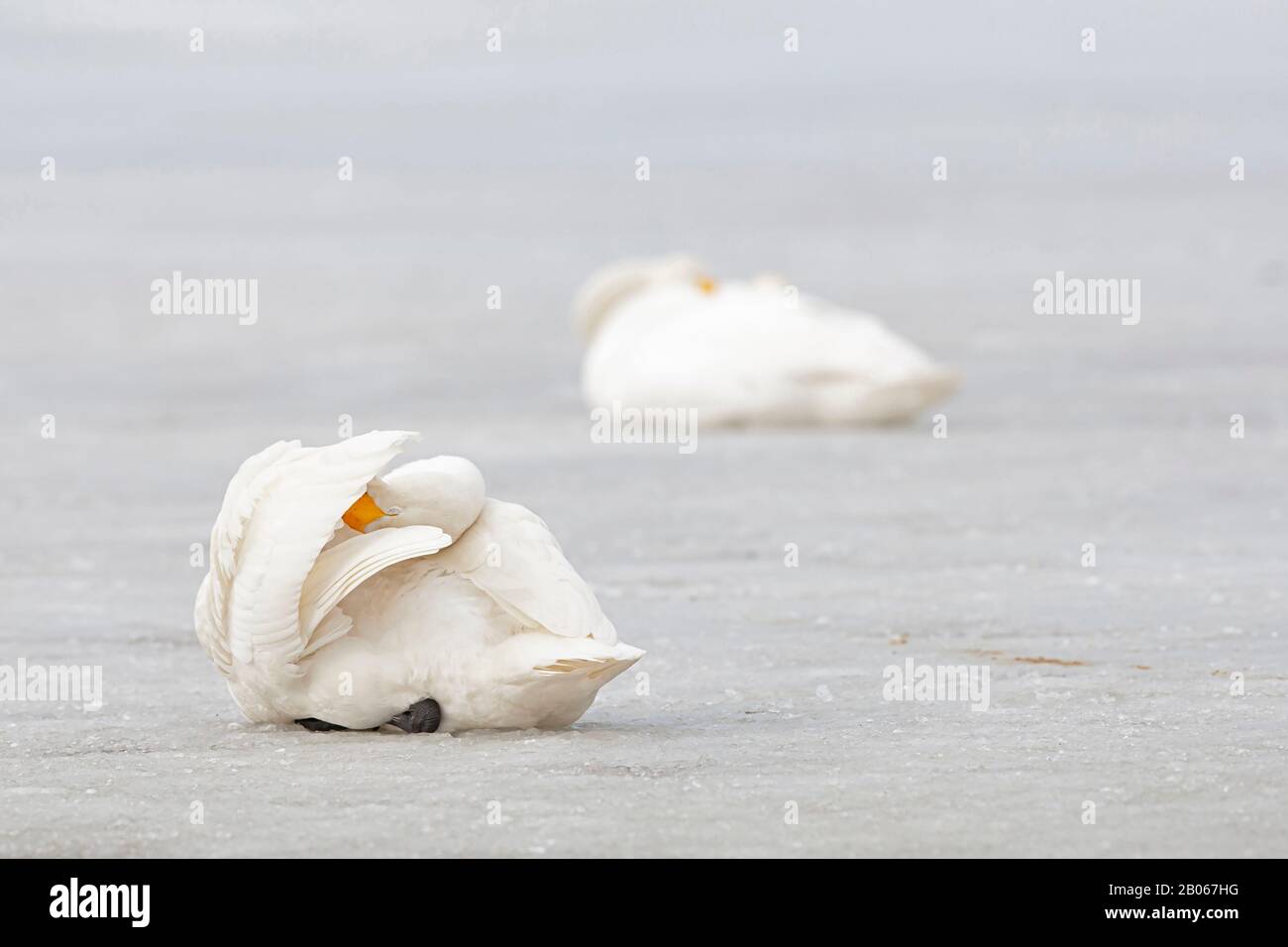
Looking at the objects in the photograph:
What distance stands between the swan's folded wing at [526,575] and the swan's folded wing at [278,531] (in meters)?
0.39

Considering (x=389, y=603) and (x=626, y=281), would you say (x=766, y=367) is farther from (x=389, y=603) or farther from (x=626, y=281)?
(x=389, y=603)

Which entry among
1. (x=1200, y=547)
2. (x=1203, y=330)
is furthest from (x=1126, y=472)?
(x=1203, y=330)

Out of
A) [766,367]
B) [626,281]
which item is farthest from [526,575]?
[626,281]

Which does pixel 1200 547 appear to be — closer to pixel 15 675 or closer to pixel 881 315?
pixel 15 675

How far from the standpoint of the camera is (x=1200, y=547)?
9484 mm

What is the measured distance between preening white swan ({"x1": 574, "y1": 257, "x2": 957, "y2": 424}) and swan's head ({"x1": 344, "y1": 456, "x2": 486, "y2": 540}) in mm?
8796

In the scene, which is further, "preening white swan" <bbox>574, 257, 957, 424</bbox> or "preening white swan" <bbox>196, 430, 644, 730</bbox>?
"preening white swan" <bbox>574, 257, 957, 424</bbox>

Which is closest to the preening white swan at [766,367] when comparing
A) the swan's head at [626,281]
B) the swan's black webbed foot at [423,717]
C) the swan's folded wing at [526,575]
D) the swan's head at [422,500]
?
the swan's head at [626,281]

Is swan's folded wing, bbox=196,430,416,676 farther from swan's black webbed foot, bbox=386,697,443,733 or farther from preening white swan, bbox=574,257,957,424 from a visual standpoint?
preening white swan, bbox=574,257,957,424

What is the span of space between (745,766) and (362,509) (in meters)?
1.25

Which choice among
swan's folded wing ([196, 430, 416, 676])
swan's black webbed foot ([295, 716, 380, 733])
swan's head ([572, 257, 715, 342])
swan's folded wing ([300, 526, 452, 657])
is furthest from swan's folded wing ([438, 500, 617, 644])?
swan's head ([572, 257, 715, 342])

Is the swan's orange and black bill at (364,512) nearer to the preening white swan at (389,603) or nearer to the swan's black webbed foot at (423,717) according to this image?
the preening white swan at (389,603)

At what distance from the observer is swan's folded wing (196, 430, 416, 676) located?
5.72m

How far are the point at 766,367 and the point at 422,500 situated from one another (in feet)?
29.5
